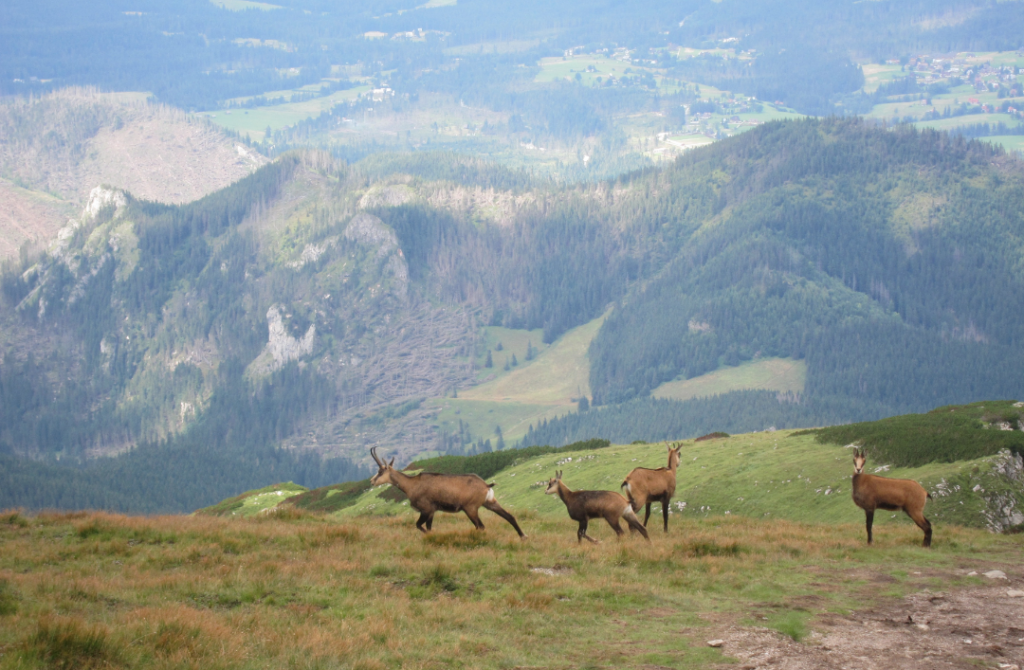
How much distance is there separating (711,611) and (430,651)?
8.26 m

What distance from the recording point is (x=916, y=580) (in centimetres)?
2881

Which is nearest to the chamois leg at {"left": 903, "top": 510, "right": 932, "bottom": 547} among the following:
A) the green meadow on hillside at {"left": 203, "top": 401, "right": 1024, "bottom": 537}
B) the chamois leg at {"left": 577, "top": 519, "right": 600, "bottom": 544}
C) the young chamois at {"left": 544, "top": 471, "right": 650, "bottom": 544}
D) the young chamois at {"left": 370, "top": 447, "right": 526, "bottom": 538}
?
the green meadow on hillside at {"left": 203, "top": 401, "right": 1024, "bottom": 537}

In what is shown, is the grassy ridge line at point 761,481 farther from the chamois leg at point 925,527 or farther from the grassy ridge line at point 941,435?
the chamois leg at point 925,527

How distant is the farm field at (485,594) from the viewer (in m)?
21.3

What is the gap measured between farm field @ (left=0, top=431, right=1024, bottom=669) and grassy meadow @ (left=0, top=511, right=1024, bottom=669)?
71 mm

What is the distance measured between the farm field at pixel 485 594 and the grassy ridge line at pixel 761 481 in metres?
6.06

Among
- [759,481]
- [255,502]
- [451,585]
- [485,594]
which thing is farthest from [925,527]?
→ [255,502]

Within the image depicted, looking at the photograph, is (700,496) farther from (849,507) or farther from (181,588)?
(181,588)

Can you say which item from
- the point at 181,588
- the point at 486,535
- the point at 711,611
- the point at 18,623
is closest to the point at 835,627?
the point at 711,611

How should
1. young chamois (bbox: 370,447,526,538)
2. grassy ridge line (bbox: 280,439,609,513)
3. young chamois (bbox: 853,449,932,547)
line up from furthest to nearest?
grassy ridge line (bbox: 280,439,609,513), young chamois (bbox: 853,449,932,547), young chamois (bbox: 370,447,526,538)

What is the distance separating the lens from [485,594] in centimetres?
2702

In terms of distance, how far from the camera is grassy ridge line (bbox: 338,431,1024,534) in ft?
146

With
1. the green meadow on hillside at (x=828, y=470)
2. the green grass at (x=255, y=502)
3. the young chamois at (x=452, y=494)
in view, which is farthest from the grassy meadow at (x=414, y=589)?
the green grass at (x=255, y=502)

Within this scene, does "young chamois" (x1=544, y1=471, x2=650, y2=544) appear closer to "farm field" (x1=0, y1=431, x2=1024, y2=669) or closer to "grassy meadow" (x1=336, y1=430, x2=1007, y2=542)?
"farm field" (x1=0, y1=431, x2=1024, y2=669)
